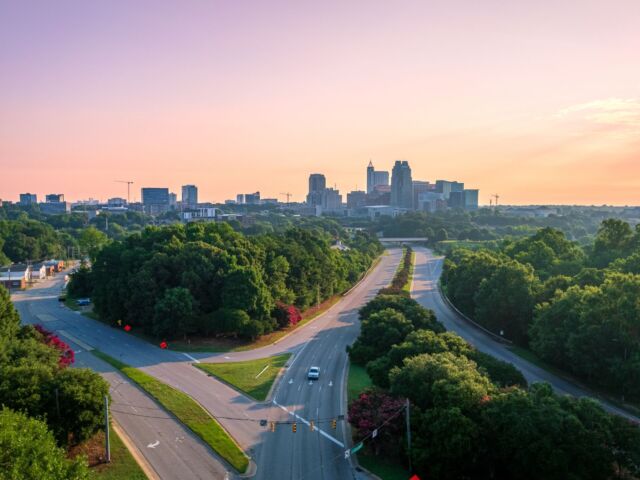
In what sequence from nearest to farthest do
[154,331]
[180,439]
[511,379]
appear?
[180,439] < [511,379] < [154,331]

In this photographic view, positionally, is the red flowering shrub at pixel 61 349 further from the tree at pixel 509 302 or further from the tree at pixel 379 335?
the tree at pixel 509 302

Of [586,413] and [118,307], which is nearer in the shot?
[586,413]

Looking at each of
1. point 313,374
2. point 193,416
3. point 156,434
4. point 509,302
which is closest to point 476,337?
point 509,302

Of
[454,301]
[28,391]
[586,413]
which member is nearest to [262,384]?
[28,391]

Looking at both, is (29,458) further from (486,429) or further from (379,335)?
(379,335)

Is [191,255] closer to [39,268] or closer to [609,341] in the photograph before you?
Result: [609,341]

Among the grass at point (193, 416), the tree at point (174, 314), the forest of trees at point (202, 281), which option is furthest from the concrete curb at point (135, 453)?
the forest of trees at point (202, 281)

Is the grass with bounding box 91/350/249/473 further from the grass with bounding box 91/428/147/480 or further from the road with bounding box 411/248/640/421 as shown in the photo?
the road with bounding box 411/248/640/421

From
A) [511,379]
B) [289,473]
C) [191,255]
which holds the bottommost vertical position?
[289,473]
